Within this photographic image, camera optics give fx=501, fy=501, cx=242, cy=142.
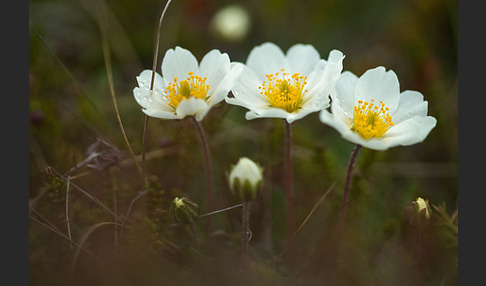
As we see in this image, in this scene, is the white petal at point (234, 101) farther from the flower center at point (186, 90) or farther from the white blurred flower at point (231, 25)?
the white blurred flower at point (231, 25)

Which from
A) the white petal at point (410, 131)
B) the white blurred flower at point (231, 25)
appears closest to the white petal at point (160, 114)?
the white petal at point (410, 131)

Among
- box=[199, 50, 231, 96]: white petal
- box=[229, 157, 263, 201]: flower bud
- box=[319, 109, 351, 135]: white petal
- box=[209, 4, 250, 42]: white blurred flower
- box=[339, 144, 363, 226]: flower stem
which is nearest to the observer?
box=[319, 109, 351, 135]: white petal

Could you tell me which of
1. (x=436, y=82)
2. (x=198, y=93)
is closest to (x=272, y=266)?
(x=198, y=93)

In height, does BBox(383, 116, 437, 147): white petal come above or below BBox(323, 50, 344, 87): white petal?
below

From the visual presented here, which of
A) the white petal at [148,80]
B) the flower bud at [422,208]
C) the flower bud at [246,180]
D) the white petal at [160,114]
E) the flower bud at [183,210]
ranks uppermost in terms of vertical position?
the white petal at [148,80]

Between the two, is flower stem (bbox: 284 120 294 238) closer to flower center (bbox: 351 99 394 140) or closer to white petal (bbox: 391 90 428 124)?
flower center (bbox: 351 99 394 140)

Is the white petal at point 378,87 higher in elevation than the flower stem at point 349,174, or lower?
higher

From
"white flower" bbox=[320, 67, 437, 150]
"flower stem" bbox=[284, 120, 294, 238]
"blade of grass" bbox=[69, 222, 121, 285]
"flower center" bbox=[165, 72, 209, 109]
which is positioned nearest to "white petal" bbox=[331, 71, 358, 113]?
"white flower" bbox=[320, 67, 437, 150]
